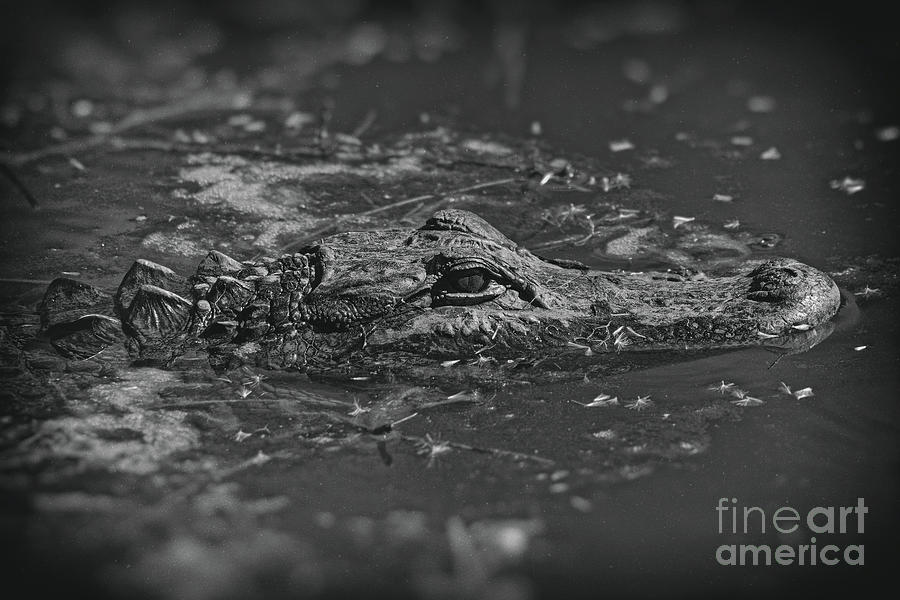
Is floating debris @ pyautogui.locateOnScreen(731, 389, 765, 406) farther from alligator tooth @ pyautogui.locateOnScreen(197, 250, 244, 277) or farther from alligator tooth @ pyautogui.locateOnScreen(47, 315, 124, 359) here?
alligator tooth @ pyautogui.locateOnScreen(47, 315, 124, 359)

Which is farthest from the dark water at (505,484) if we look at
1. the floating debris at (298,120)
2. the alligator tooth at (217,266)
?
the floating debris at (298,120)

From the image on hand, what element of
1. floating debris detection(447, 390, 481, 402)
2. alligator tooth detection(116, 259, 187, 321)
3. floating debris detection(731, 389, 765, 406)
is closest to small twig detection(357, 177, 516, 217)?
alligator tooth detection(116, 259, 187, 321)

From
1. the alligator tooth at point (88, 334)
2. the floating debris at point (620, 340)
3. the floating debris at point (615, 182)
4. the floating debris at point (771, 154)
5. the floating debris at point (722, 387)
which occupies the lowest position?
the floating debris at point (722, 387)

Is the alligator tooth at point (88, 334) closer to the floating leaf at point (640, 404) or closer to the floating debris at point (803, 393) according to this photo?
the floating leaf at point (640, 404)

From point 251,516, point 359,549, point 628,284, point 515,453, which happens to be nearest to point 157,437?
point 251,516

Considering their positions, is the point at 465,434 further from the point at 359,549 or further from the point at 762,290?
the point at 762,290
